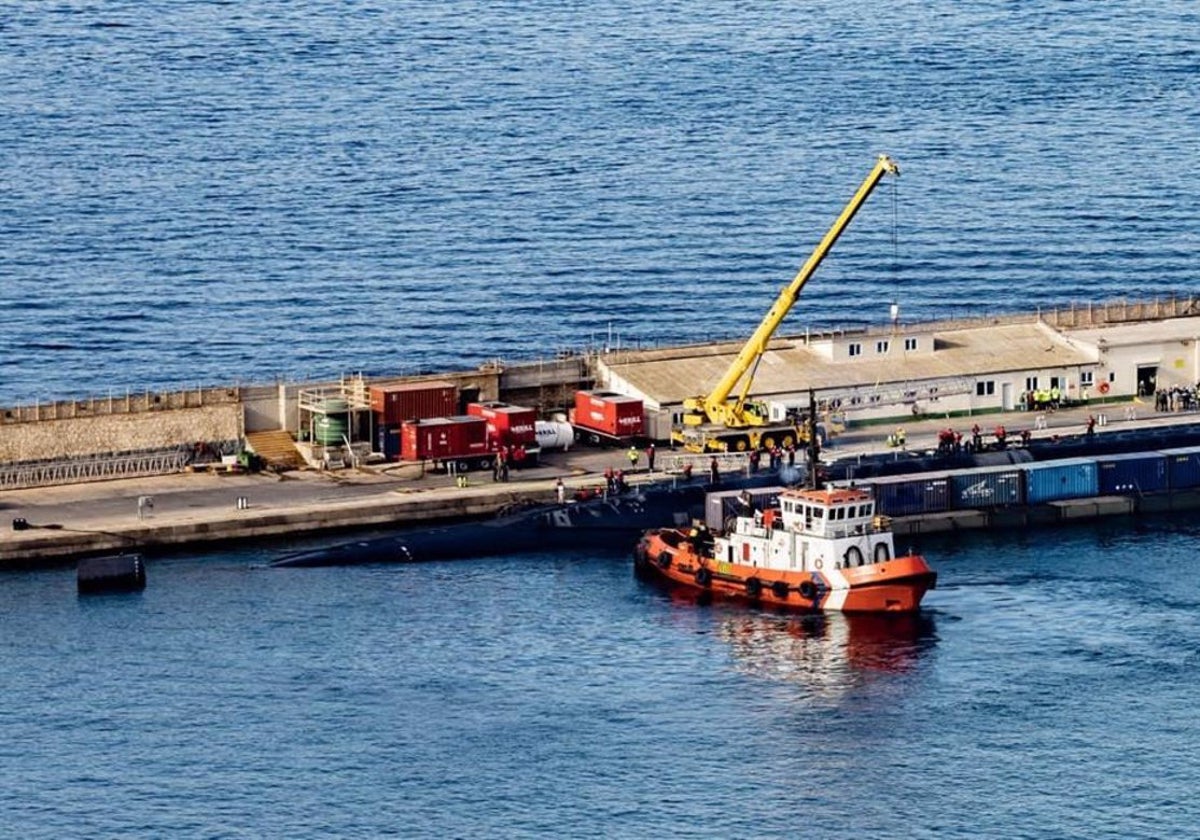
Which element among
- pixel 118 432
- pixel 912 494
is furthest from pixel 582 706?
pixel 118 432

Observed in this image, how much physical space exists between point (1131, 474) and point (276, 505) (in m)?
46.7

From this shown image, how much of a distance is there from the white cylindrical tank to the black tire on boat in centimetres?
2844

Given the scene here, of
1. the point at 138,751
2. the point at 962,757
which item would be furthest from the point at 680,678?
the point at 138,751

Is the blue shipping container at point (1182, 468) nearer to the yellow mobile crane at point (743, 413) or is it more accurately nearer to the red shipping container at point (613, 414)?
the yellow mobile crane at point (743, 413)

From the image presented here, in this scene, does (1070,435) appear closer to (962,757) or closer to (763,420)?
(763,420)

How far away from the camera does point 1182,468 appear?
174 m

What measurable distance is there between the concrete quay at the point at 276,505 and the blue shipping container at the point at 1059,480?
0.86 m

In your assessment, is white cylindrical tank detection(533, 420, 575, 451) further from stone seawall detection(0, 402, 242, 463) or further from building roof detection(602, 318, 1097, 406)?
stone seawall detection(0, 402, 242, 463)

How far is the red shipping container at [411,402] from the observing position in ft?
586

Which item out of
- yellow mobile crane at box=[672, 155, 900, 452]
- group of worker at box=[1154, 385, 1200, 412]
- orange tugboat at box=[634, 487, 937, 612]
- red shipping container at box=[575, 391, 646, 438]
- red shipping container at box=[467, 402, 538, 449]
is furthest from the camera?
group of worker at box=[1154, 385, 1200, 412]

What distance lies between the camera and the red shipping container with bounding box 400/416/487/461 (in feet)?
574

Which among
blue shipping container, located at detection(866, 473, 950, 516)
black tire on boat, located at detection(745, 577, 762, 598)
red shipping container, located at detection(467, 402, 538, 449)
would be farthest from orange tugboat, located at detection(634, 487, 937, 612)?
red shipping container, located at detection(467, 402, 538, 449)

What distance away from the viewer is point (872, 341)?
625 feet

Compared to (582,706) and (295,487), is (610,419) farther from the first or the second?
(582,706)
